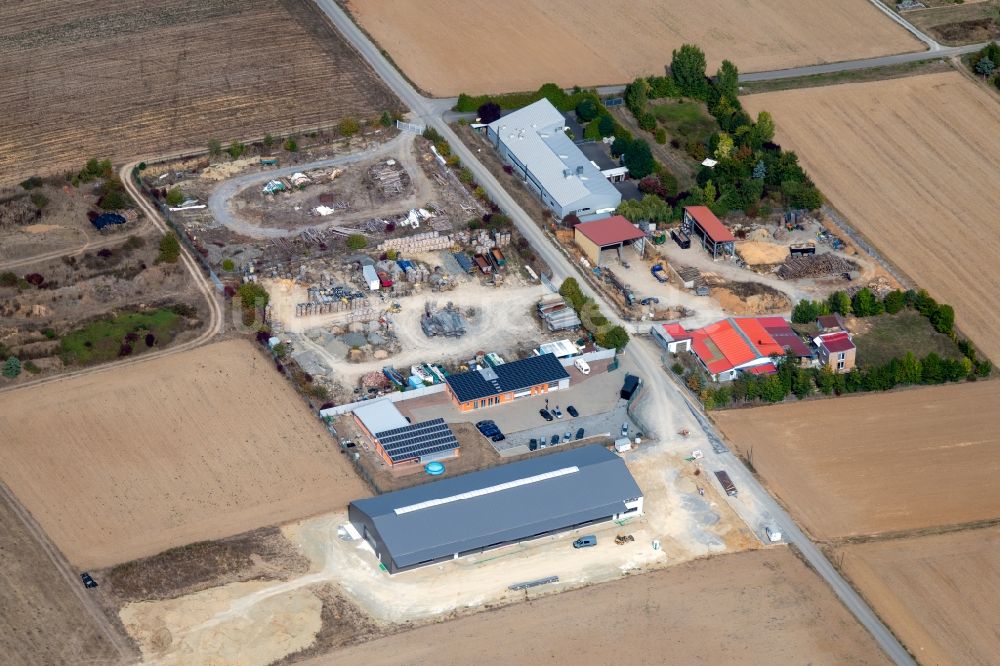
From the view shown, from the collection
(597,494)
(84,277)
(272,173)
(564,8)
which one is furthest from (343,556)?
(564,8)

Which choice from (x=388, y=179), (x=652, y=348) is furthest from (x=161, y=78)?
(x=652, y=348)

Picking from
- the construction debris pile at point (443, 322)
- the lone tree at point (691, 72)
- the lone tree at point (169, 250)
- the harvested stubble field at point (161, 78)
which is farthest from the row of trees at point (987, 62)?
the lone tree at point (169, 250)

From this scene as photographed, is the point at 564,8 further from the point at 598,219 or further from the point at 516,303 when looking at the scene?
the point at 516,303

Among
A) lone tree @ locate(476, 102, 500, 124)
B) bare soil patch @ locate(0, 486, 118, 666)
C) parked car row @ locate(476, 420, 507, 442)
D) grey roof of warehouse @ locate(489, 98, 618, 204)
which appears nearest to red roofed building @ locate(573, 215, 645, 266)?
grey roof of warehouse @ locate(489, 98, 618, 204)

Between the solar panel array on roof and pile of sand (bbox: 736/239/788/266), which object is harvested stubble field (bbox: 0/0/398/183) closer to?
pile of sand (bbox: 736/239/788/266)

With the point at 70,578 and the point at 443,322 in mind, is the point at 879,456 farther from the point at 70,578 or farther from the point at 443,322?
the point at 70,578

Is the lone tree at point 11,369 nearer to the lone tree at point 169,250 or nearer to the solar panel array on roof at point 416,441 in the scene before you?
the lone tree at point 169,250
